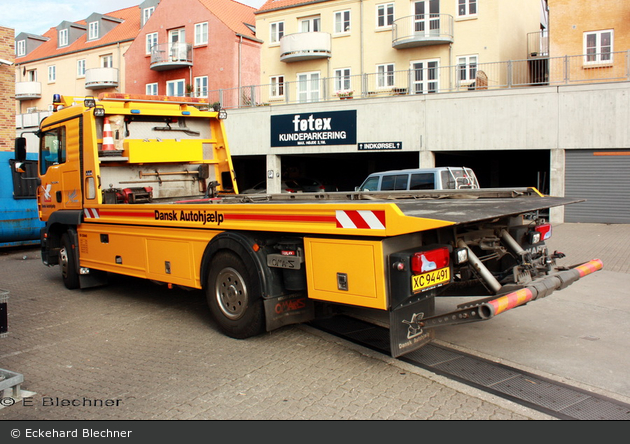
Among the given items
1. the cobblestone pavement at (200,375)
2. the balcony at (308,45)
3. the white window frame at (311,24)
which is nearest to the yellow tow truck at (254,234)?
the cobblestone pavement at (200,375)

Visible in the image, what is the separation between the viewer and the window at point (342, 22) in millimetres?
30223

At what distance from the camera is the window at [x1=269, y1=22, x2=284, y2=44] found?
32.6m

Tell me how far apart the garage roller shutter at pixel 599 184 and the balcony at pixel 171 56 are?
24736 mm

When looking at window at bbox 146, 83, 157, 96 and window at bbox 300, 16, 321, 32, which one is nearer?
window at bbox 300, 16, 321, 32

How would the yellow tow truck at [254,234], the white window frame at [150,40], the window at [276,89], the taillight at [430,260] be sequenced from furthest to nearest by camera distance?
the white window frame at [150,40]
the window at [276,89]
the yellow tow truck at [254,234]
the taillight at [430,260]

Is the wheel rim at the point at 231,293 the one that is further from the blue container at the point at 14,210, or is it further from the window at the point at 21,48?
the window at the point at 21,48

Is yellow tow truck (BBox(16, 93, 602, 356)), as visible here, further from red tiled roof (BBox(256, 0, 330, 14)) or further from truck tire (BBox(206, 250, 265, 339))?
red tiled roof (BBox(256, 0, 330, 14))

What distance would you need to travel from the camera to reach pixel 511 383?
15.6ft

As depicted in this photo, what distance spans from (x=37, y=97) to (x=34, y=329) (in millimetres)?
47299

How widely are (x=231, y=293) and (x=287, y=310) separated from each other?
0.68 metres

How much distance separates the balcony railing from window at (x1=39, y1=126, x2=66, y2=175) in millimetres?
15419

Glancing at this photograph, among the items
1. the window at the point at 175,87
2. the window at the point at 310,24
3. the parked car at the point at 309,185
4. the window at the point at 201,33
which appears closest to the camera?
the parked car at the point at 309,185

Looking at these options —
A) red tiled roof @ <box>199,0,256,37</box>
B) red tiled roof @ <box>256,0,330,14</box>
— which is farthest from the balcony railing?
red tiled roof @ <box>199,0,256,37</box>
